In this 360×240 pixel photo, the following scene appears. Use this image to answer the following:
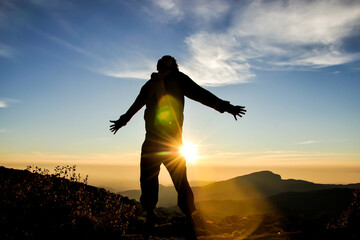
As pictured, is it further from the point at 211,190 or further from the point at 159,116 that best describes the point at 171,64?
the point at 211,190

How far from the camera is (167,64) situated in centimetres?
532

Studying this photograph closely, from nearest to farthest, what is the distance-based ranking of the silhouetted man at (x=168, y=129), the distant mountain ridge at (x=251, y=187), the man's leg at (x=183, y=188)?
1. the man's leg at (x=183, y=188)
2. the silhouetted man at (x=168, y=129)
3. the distant mountain ridge at (x=251, y=187)

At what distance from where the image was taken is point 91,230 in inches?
214

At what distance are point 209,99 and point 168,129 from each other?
995 mm

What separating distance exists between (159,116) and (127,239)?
89.9 inches

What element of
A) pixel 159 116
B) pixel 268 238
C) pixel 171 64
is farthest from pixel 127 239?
pixel 171 64

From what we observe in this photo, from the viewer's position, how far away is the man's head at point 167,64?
5.33m

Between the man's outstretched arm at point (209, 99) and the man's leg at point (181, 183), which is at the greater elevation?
the man's outstretched arm at point (209, 99)

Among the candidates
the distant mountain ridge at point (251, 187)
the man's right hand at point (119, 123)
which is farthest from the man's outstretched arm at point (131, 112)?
the distant mountain ridge at point (251, 187)

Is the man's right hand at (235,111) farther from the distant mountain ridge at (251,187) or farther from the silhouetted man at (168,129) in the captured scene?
the distant mountain ridge at (251,187)

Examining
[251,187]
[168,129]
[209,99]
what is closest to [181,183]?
[168,129]

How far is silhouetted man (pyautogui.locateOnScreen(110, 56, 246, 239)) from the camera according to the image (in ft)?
16.2

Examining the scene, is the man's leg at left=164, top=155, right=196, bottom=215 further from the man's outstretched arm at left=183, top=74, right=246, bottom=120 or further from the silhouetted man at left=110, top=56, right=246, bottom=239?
the man's outstretched arm at left=183, top=74, right=246, bottom=120

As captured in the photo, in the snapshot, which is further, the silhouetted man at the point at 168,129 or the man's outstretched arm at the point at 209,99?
the man's outstretched arm at the point at 209,99
